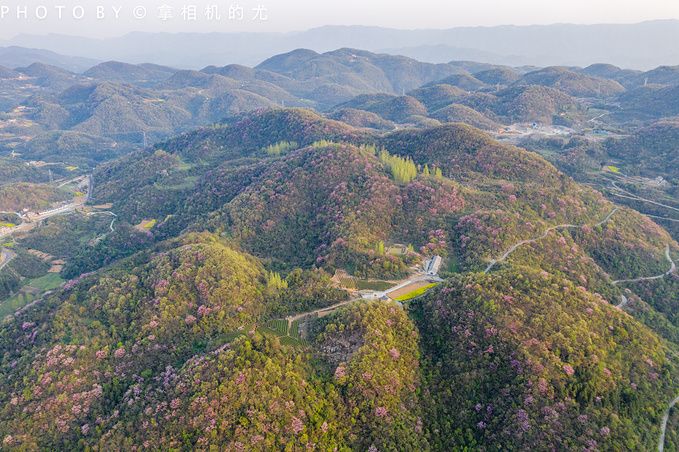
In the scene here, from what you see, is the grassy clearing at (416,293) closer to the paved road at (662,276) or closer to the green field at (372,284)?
the green field at (372,284)

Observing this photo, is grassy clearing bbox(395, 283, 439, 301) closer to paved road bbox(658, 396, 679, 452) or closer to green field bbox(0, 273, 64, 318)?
paved road bbox(658, 396, 679, 452)

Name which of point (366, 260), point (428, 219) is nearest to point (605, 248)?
point (428, 219)

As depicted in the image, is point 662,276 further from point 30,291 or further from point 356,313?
point 30,291

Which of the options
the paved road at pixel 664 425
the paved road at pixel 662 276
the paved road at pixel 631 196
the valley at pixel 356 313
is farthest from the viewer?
the paved road at pixel 631 196

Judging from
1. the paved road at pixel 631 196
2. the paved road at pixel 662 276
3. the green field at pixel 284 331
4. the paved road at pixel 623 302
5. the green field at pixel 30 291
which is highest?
the paved road at pixel 631 196

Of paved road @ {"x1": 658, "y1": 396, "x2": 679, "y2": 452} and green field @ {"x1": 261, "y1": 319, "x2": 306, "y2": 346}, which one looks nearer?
paved road @ {"x1": 658, "y1": 396, "x2": 679, "y2": 452}

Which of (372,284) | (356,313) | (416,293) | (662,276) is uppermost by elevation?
(356,313)

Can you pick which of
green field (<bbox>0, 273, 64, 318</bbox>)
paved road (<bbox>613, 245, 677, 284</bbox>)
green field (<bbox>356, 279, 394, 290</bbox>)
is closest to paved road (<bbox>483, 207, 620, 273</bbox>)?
paved road (<bbox>613, 245, 677, 284</bbox>)

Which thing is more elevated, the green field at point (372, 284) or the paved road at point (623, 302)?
the green field at point (372, 284)

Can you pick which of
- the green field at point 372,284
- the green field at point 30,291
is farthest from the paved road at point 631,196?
the green field at point 30,291

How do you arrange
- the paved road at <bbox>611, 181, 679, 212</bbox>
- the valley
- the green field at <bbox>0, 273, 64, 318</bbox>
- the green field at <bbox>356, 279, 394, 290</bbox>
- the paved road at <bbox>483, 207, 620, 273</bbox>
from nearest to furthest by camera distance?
the valley, the green field at <bbox>356, 279, 394, 290</bbox>, the paved road at <bbox>483, 207, 620, 273</bbox>, the green field at <bbox>0, 273, 64, 318</bbox>, the paved road at <bbox>611, 181, 679, 212</bbox>

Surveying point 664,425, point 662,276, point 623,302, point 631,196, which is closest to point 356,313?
point 664,425
